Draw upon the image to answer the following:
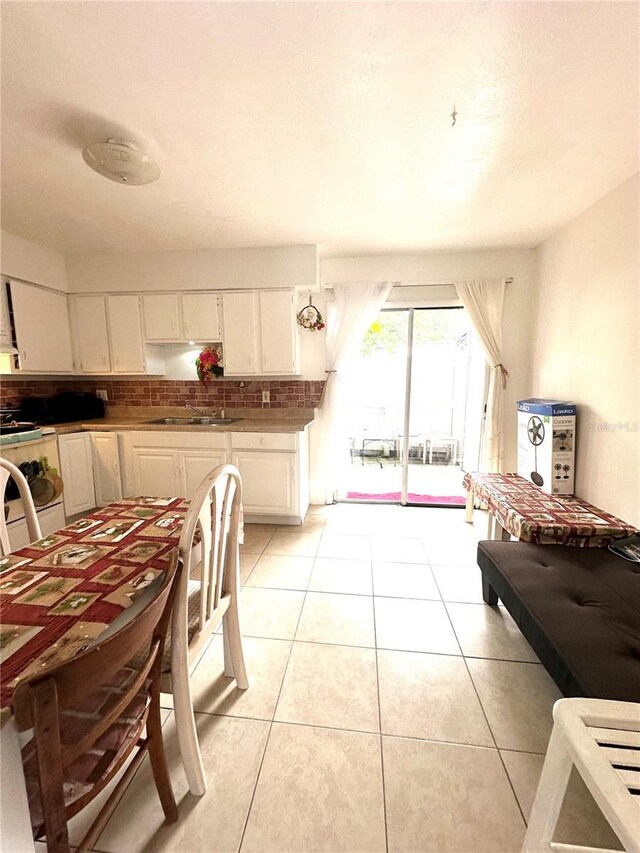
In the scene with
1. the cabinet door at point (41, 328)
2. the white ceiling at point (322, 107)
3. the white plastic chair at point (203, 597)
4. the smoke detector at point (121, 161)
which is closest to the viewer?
the white plastic chair at point (203, 597)

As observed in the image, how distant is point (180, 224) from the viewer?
2535 mm

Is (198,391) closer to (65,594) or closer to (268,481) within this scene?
(268,481)

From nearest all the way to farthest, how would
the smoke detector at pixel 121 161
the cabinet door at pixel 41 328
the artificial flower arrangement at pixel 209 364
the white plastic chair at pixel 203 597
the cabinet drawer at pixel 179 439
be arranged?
1. the white plastic chair at pixel 203 597
2. the smoke detector at pixel 121 161
3. the cabinet door at pixel 41 328
4. the cabinet drawer at pixel 179 439
5. the artificial flower arrangement at pixel 209 364

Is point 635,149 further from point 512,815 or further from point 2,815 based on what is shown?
point 2,815

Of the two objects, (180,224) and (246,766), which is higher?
(180,224)

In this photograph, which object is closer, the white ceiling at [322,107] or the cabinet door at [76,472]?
the white ceiling at [322,107]

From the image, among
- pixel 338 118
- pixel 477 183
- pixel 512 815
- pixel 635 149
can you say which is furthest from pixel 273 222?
pixel 512 815

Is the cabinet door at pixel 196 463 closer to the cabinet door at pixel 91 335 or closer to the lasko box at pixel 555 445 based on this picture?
the cabinet door at pixel 91 335

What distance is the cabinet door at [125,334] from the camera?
3.23m

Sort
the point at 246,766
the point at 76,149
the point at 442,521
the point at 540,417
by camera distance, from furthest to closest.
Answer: the point at 442,521 → the point at 540,417 → the point at 76,149 → the point at 246,766

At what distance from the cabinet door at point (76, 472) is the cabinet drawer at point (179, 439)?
0.43 m

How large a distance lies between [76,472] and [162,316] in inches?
63.5

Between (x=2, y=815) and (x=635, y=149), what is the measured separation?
3.19 m

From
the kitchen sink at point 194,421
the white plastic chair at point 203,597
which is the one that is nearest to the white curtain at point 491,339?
the kitchen sink at point 194,421
